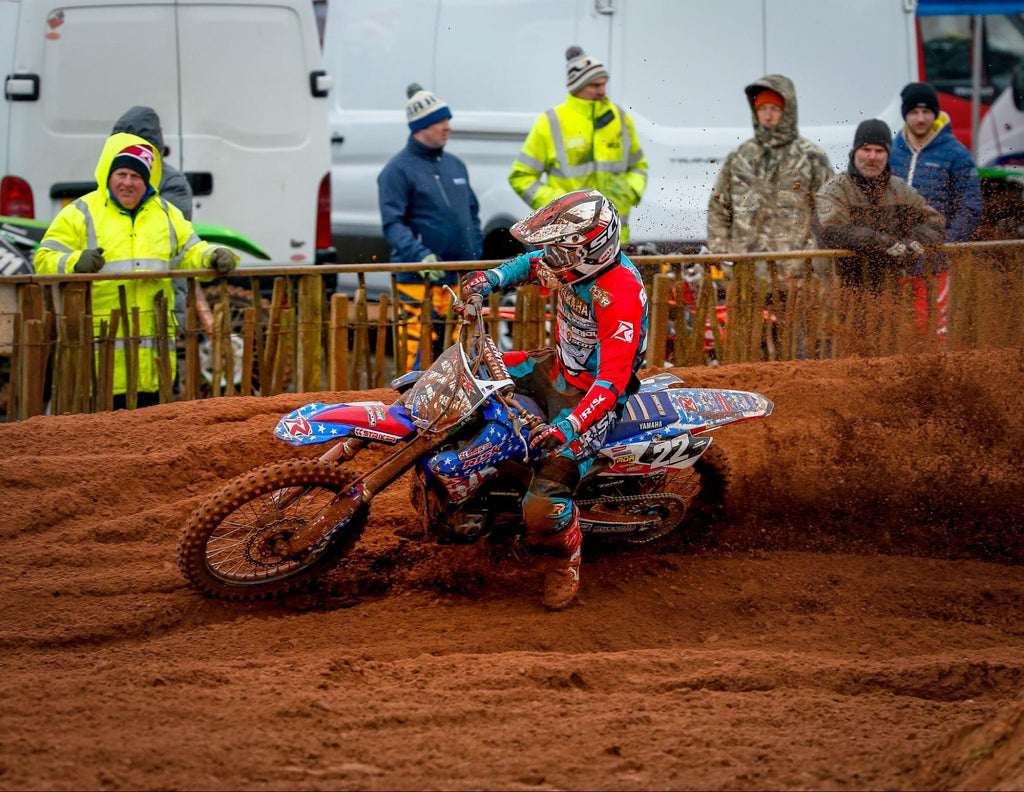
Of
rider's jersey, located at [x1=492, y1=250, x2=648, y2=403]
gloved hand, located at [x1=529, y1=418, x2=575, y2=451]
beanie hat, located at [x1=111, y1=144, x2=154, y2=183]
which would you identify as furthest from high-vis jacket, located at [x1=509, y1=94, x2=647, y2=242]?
gloved hand, located at [x1=529, y1=418, x2=575, y2=451]

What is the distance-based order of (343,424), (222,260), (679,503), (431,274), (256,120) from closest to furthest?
(343,424), (679,503), (222,260), (431,274), (256,120)

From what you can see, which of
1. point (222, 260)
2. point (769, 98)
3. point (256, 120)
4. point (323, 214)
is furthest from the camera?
point (323, 214)

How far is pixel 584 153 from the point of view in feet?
31.9

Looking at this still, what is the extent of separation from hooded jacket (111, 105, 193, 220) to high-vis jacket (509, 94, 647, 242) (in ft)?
7.93

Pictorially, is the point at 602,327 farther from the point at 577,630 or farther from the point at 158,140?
the point at 158,140

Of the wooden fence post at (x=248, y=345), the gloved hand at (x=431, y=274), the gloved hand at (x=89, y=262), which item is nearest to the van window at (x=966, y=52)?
the gloved hand at (x=431, y=274)

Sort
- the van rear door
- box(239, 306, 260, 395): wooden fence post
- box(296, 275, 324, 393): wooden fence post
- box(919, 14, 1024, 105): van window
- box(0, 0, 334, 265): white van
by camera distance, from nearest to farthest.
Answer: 1. box(239, 306, 260, 395): wooden fence post
2. box(296, 275, 324, 393): wooden fence post
3. box(0, 0, 334, 265): white van
4. the van rear door
5. box(919, 14, 1024, 105): van window

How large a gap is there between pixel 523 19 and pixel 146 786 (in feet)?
27.3

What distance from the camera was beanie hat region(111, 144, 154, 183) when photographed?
8.12m

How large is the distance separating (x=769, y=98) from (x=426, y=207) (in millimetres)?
2641

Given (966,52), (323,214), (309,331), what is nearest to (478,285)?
(309,331)

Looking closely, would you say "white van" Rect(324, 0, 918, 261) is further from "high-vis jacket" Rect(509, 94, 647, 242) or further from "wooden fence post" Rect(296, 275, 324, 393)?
"wooden fence post" Rect(296, 275, 324, 393)

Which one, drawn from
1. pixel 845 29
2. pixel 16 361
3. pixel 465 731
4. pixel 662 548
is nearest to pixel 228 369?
pixel 16 361

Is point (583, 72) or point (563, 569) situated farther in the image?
point (583, 72)
